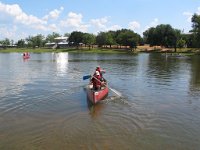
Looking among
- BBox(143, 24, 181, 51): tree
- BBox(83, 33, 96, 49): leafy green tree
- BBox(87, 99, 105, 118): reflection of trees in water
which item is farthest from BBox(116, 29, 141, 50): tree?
BBox(87, 99, 105, 118): reflection of trees in water

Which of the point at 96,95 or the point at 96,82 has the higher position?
the point at 96,82

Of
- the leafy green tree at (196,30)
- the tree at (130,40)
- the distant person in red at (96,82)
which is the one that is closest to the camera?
the distant person in red at (96,82)

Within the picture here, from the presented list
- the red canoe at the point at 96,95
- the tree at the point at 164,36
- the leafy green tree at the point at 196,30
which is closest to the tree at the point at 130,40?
the tree at the point at 164,36

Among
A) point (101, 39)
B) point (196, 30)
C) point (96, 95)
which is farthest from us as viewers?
point (101, 39)

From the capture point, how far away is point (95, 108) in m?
21.9

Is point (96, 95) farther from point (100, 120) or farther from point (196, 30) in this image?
point (196, 30)

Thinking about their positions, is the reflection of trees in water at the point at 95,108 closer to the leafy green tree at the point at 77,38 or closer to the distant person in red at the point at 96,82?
the distant person in red at the point at 96,82

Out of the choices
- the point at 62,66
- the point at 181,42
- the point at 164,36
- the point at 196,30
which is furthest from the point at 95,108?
the point at 164,36

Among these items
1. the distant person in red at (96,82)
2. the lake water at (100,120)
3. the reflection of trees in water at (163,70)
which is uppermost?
the distant person in red at (96,82)

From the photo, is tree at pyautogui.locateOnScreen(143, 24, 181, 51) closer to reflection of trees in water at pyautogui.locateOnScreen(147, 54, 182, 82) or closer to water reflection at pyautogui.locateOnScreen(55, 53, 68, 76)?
water reflection at pyautogui.locateOnScreen(55, 53, 68, 76)

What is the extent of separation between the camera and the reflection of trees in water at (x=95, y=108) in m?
20.2

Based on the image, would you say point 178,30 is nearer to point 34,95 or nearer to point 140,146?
point 34,95

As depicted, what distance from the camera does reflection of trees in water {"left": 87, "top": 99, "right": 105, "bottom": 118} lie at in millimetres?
20250

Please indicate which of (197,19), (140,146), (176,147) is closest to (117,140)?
(140,146)
